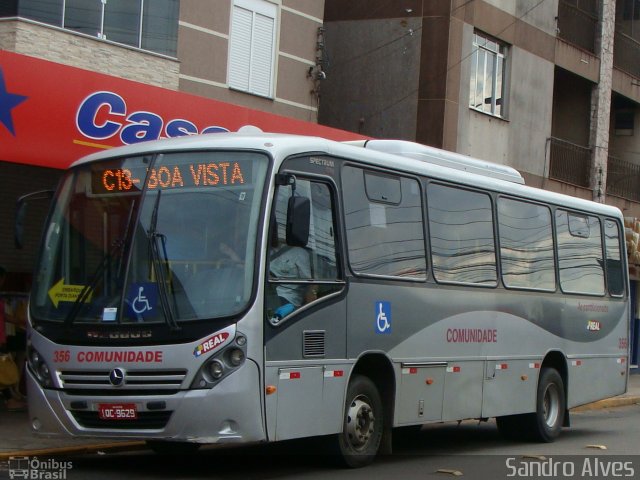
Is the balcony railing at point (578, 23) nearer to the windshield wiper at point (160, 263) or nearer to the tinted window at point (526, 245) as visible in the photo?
the tinted window at point (526, 245)

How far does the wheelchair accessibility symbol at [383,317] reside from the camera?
1124cm

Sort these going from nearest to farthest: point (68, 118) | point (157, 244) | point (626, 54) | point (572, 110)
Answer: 1. point (157, 244)
2. point (68, 118)
3. point (572, 110)
4. point (626, 54)

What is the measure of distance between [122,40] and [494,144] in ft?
35.2

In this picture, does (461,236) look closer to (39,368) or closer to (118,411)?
(118,411)

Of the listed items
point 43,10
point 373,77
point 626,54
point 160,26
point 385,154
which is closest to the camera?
point 385,154

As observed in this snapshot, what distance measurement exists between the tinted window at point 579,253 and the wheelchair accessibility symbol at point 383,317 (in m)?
4.51

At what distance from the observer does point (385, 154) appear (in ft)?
A: 38.8

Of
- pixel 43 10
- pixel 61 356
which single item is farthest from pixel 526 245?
pixel 43 10

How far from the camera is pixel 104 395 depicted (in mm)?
9781

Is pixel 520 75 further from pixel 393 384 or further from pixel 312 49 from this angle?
pixel 393 384

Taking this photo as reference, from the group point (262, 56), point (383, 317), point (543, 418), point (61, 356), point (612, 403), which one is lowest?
point (612, 403)

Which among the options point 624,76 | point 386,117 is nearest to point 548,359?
point 386,117

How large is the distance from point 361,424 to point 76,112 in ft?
17.7

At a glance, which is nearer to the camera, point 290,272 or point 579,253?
point 290,272
